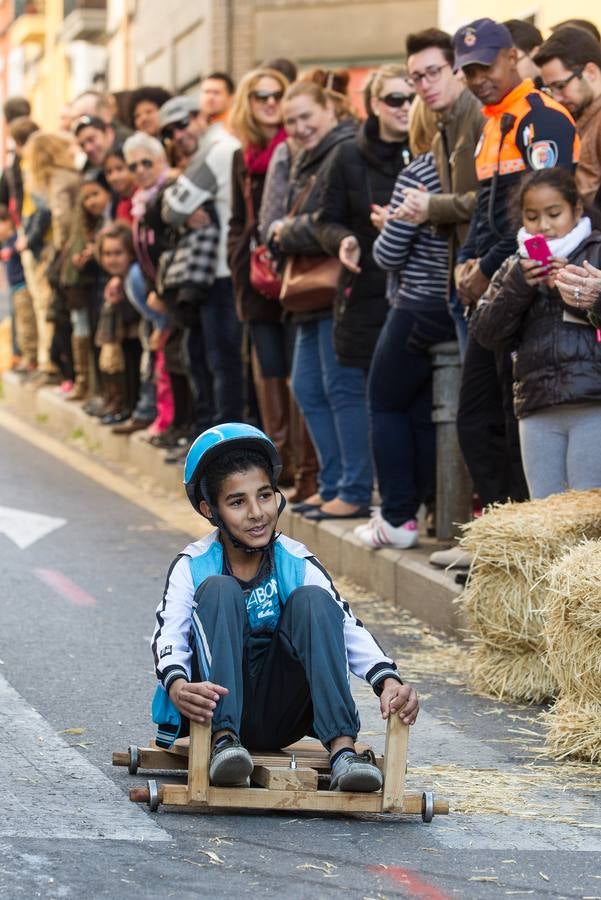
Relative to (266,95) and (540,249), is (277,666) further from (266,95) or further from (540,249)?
(266,95)

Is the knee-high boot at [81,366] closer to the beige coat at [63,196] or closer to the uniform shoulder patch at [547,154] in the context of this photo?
the beige coat at [63,196]

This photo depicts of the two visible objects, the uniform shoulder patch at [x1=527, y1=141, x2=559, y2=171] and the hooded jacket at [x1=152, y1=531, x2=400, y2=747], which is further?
the uniform shoulder patch at [x1=527, y1=141, x2=559, y2=171]

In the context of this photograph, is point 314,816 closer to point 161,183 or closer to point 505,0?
point 161,183

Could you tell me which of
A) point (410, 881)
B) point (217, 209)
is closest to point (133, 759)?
point (410, 881)

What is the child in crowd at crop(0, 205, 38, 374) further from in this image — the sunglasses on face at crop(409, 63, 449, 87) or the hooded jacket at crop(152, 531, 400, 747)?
the hooded jacket at crop(152, 531, 400, 747)

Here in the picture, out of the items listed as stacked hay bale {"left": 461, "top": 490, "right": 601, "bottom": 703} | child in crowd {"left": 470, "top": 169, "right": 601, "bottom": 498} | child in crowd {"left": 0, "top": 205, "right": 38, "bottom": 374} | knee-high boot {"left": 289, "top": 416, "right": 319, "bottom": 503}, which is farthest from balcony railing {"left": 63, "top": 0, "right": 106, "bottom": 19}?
stacked hay bale {"left": 461, "top": 490, "right": 601, "bottom": 703}

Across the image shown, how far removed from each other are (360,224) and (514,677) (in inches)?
138

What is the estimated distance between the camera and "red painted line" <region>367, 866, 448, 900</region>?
191 inches

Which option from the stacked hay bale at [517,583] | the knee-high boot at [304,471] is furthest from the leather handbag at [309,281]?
the stacked hay bale at [517,583]

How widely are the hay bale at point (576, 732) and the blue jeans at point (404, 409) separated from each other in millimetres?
3146

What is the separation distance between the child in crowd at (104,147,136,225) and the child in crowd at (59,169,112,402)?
1.10 ft

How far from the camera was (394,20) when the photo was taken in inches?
1013

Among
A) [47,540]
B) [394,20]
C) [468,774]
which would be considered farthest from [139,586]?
[394,20]

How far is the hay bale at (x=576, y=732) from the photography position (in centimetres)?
637
